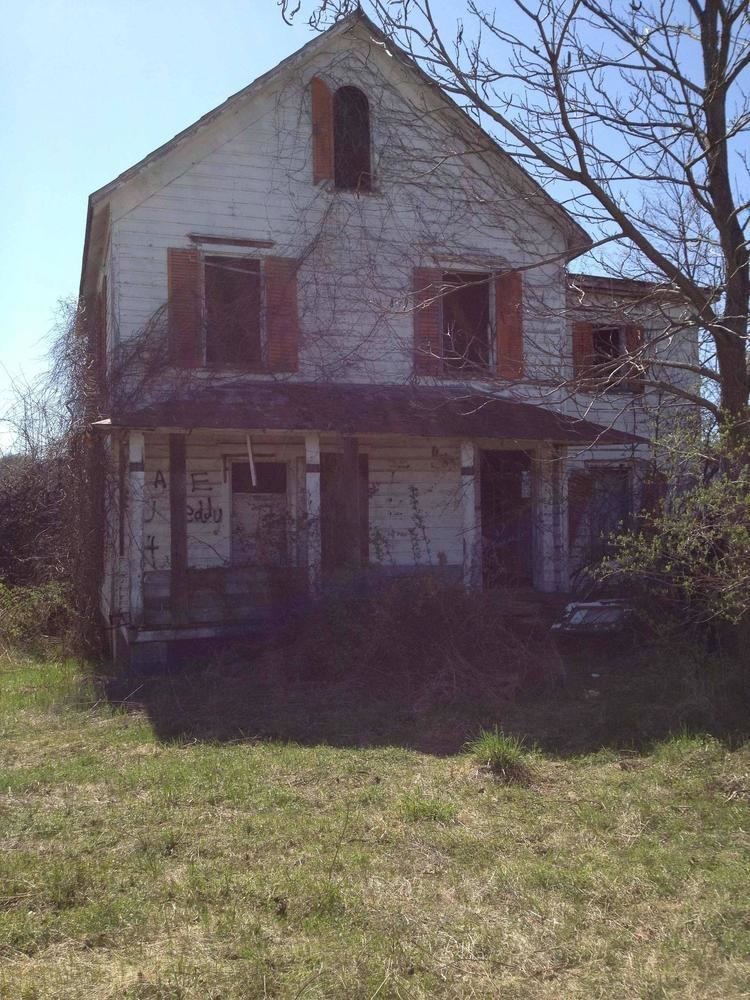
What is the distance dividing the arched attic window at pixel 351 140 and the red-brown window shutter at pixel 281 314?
1.56 meters

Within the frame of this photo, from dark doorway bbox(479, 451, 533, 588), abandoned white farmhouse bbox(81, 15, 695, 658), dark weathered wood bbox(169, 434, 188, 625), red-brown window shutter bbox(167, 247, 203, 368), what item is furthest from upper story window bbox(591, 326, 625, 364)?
dark weathered wood bbox(169, 434, 188, 625)

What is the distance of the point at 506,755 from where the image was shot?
626 cm

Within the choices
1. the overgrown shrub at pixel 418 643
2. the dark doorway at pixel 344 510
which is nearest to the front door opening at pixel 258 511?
the dark doorway at pixel 344 510

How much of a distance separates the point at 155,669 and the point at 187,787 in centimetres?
500

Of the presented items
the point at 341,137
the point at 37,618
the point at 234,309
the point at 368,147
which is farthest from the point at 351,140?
the point at 37,618

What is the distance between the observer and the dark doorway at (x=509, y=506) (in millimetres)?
14555

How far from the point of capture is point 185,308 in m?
12.5

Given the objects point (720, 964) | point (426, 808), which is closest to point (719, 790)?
point (426, 808)

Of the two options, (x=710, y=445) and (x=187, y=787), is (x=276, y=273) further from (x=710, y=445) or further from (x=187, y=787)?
(x=187, y=787)

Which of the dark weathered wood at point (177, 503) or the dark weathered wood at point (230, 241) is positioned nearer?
the dark weathered wood at point (177, 503)

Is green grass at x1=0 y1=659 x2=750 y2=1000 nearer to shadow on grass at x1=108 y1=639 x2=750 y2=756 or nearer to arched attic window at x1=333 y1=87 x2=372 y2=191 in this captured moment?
shadow on grass at x1=108 y1=639 x2=750 y2=756

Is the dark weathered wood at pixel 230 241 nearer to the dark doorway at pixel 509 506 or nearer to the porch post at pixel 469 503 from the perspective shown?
the porch post at pixel 469 503

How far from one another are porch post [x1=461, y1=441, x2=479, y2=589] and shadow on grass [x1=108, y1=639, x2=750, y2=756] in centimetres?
224

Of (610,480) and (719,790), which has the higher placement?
(610,480)
